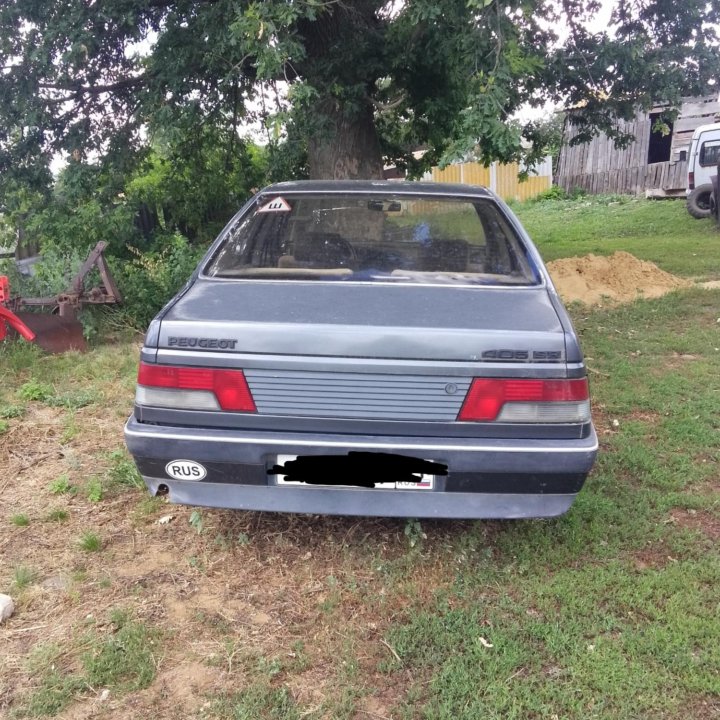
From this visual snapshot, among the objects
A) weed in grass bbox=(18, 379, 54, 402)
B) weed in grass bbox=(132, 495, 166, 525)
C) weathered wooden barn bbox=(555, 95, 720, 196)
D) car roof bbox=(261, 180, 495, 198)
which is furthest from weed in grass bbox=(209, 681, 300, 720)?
weathered wooden barn bbox=(555, 95, 720, 196)

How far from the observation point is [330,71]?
7.14 meters

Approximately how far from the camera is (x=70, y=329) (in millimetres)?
6234

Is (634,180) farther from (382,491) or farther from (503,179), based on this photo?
(382,491)

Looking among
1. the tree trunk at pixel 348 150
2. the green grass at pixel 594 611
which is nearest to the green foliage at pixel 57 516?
the green grass at pixel 594 611

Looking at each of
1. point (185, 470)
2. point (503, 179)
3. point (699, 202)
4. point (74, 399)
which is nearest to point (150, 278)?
point (74, 399)

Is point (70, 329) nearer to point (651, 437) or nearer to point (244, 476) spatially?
point (244, 476)

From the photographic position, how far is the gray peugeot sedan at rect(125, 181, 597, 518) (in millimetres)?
2400

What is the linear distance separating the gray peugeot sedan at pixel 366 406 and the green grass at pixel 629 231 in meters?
8.21

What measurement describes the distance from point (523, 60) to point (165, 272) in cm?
416

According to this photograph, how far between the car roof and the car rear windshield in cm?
5

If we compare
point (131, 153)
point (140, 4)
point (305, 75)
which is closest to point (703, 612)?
point (305, 75)

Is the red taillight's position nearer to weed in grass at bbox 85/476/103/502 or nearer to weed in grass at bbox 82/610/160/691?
weed in grass at bbox 82/610/160/691

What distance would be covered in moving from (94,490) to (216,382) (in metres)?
1.58

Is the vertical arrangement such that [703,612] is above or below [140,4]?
below
